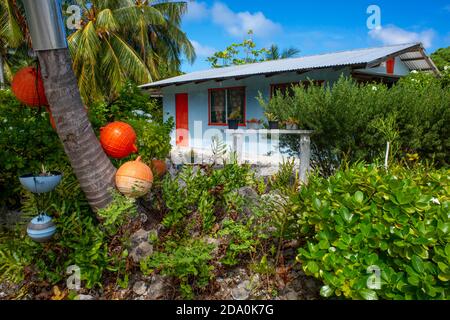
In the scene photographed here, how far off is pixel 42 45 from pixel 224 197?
6.61ft

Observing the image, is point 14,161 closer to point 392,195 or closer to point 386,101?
point 392,195

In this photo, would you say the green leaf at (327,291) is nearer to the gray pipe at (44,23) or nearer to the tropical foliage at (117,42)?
the gray pipe at (44,23)

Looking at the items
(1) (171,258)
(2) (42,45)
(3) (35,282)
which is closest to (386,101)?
(1) (171,258)

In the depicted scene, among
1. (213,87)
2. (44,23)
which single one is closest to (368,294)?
(44,23)

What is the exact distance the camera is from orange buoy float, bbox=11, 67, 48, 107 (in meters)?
2.70

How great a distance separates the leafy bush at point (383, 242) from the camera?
5.69 ft

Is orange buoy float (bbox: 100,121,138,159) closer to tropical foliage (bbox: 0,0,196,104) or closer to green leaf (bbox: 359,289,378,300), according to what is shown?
green leaf (bbox: 359,289,378,300)

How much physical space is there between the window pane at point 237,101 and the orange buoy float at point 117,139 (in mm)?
8582

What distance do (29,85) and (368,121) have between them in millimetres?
4407

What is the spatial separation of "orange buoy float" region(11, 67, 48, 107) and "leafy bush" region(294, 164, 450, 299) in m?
2.42

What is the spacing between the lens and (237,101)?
38.4ft

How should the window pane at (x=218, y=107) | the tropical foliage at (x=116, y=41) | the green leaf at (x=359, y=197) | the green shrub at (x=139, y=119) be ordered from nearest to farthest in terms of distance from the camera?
the green leaf at (x=359, y=197) < the green shrub at (x=139, y=119) < the window pane at (x=218, y=107) < the tropical foliage at (x=116, y=41)

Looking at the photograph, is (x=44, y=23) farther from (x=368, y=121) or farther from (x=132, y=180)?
(x=368, y=121)

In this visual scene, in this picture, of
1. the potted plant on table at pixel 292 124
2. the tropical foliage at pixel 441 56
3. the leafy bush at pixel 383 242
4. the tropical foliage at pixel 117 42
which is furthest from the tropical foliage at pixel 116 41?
the tropical foliage at pixel 441 56
